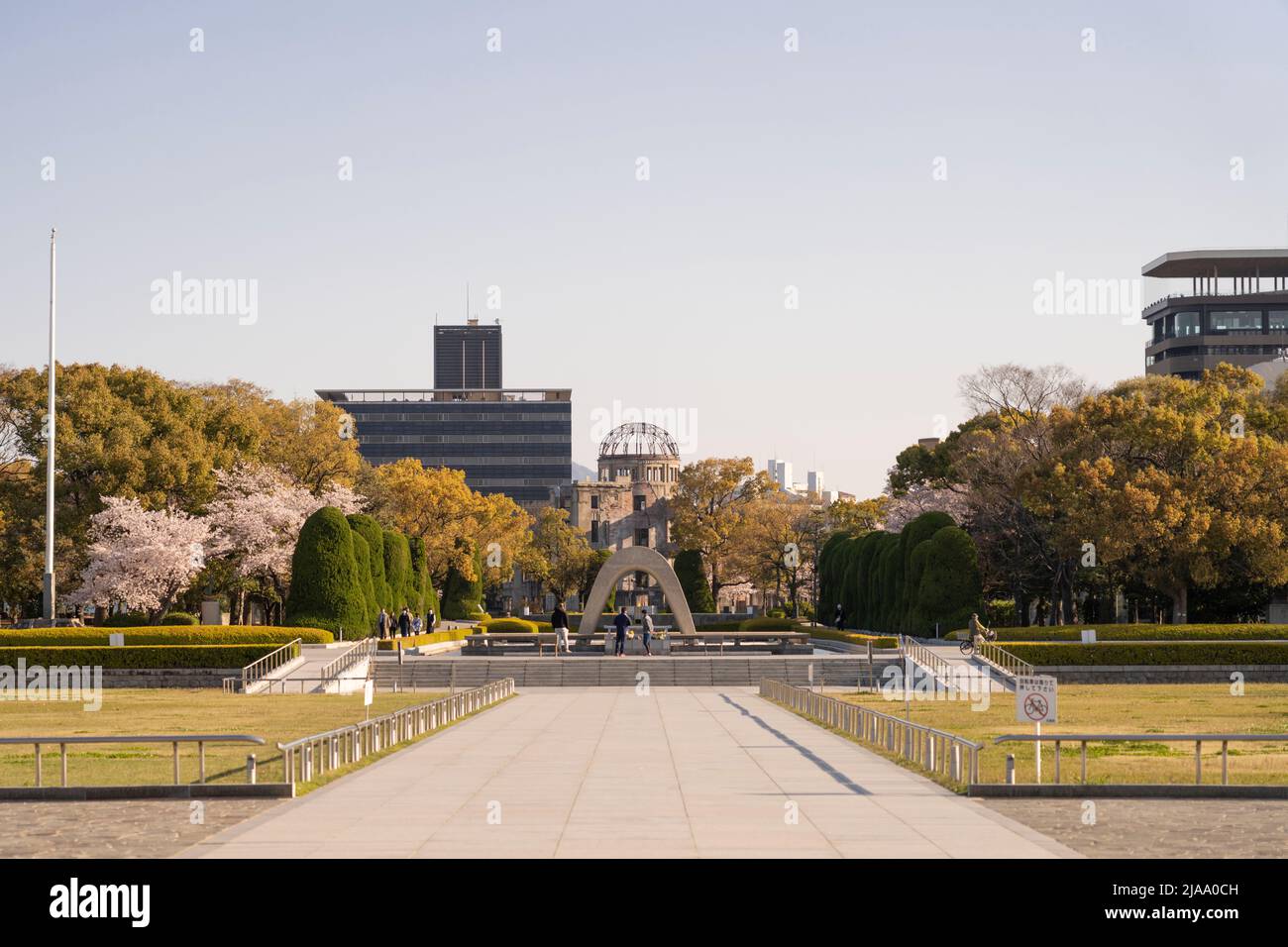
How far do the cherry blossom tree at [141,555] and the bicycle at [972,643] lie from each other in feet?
106

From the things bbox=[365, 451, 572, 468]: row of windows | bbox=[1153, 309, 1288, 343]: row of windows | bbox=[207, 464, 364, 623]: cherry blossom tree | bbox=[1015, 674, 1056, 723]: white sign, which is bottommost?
bbox=[1015, 674, 1056, 723]: white sign

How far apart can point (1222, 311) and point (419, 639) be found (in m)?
85.0

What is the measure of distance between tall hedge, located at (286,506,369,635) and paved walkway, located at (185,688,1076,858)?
30.1 metres

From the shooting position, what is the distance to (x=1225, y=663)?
159ft

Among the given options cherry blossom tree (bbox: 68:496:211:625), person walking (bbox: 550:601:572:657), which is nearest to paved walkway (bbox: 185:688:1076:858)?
person walking (bbox: 550:601:572:657)

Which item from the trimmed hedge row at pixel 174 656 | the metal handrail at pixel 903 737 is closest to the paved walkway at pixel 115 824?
the metal handrail at pixel 903 737

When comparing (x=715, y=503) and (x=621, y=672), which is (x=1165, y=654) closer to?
(x=621, y=672)

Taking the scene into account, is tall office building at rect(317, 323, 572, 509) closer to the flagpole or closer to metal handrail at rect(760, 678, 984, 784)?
the flagpole

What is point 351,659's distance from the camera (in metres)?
50.4

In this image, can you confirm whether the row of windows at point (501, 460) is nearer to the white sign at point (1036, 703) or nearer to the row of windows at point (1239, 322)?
the row of windows at point (1239, 322)

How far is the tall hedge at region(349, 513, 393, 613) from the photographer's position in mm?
65625

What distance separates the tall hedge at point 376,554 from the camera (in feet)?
215
